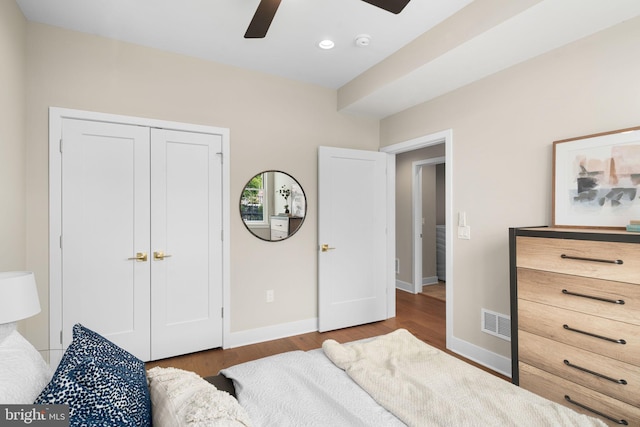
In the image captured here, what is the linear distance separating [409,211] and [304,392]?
14.3ft

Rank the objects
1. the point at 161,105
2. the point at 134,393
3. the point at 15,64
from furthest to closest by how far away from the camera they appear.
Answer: the point at 161,105, the point at 15,64, the point at 134,393

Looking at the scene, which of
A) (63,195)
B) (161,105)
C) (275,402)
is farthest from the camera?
(161,105)

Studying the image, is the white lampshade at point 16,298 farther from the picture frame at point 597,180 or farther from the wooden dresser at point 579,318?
the picture frame at point 597,180

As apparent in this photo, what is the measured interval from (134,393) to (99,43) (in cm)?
284

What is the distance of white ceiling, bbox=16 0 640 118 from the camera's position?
6.60ft

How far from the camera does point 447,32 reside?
234cm

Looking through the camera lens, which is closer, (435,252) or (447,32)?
(447,32)

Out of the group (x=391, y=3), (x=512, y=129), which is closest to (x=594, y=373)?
(x=512, y=129)

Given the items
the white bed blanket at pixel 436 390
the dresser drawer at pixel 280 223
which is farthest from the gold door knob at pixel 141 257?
the white bed blanket at pixel 436 390

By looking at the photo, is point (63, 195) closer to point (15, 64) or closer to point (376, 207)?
point (15, 64)

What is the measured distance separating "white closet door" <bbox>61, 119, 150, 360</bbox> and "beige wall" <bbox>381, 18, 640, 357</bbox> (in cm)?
280

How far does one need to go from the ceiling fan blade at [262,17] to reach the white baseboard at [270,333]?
2.62 m

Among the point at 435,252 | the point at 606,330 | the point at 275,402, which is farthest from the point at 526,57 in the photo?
the point at 435,252

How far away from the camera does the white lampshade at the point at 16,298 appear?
56.5 inches
